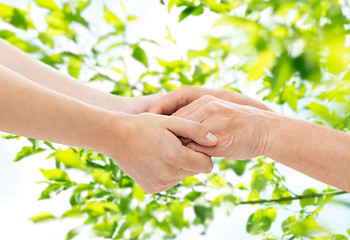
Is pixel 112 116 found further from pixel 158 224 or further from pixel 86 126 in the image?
pixel 158 224

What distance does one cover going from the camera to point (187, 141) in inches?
35.1

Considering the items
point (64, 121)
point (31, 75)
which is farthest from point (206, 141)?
point (31, 75)

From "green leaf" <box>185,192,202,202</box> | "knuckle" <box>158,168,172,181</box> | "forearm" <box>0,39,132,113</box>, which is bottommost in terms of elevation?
"green leaf" <box>185,192,202,202</box>

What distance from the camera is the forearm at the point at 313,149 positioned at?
0.73m

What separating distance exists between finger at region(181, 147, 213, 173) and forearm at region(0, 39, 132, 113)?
9.8 inches

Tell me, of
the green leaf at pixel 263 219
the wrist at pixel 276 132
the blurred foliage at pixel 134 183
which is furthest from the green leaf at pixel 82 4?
the green leaf at pixel 263 219

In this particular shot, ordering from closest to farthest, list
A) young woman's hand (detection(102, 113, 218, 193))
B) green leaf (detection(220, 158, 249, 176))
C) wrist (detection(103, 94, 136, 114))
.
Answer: young woman's hand (detection(102, 113, 218, 193)) → green leaf (detection(220, 158, 249, 176)) → wrist (detection(103, 94, 136, 114))

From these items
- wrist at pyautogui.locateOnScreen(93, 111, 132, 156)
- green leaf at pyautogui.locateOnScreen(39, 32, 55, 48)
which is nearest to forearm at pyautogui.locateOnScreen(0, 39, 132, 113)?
green leaf at pyautogui.locateOnScreen(39, 32, 55, 48)

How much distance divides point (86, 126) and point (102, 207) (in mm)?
206

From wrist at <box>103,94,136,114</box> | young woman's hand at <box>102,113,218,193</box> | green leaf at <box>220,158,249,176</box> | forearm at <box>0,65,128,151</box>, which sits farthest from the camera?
wrist at <box>103,94,136,114</box>

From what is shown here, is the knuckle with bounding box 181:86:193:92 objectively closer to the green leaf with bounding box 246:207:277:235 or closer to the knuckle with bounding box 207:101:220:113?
the knuckle with bounding box 207:101:220:113

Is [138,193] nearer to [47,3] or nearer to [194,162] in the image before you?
[194,162]

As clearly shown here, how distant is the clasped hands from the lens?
0.80 m

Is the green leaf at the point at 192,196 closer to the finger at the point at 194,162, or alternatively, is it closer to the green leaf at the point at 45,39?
the finger at the point at 194,162
